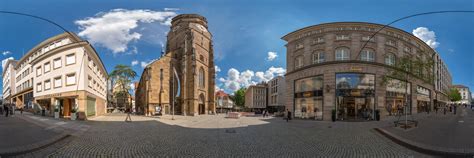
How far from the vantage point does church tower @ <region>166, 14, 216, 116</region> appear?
4753cm

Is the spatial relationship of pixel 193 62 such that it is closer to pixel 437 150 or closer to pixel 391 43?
pixel 391 43

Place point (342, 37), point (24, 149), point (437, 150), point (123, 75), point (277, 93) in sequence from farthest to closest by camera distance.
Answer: point (277, 93)
point (123, 75)
point (342, 37)
point (437, 150)
point (24, 149)

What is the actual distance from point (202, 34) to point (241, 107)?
46.4 metres

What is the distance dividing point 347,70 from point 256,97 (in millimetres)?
62289

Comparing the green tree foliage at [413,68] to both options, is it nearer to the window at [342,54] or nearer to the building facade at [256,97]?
the window at [342,54]

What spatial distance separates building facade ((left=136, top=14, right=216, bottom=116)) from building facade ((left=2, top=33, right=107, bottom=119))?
17611 millimetres

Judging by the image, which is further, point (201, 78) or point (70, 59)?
point (201, 78)

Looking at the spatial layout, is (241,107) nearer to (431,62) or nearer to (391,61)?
(391,61)

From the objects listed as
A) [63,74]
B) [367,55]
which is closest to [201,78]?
[63,74]

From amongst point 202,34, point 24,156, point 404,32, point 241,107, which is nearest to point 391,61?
point 404,32

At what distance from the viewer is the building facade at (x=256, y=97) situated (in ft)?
284

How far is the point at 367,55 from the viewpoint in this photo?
2683cm

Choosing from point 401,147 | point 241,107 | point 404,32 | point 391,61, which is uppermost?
point 404,32

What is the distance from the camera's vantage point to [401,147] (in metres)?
9.31
